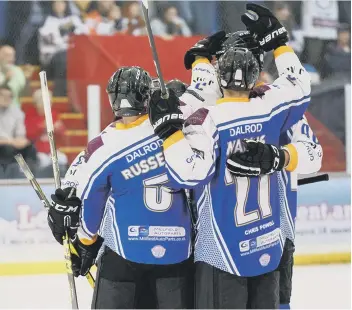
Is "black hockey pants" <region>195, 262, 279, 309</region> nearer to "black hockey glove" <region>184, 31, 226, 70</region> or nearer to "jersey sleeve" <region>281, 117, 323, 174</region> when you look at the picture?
"jersey sleeve" <region>281, 117, 323, 174</region>

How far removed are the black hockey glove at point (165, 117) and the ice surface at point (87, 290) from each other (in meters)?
1.90

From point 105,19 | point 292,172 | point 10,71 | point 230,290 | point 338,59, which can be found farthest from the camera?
point 338,59

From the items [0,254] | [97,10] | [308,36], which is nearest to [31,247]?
[0,254]

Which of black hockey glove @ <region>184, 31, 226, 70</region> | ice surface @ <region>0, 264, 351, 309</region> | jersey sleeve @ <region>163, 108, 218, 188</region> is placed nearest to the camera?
jersey sleeve @ <region>163, 108, 218, 188</region>

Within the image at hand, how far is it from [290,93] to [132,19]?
124 inches

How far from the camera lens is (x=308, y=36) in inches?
215

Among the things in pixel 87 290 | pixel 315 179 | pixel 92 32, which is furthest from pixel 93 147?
pixel 92 32

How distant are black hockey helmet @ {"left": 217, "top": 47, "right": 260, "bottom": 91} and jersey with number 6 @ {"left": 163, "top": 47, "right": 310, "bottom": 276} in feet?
0.15

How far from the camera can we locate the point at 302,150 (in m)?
2.23

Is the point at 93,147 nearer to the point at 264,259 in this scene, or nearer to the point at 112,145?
the point at 112,145

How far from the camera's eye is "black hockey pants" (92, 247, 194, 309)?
2.15 meters

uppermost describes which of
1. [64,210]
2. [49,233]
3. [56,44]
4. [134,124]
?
[56,44]

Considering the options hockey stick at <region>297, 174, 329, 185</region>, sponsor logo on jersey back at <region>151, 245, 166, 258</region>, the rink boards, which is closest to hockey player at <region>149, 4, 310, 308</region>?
sponsor logo on jersey back at <region>151, 245, 166, 258</region>

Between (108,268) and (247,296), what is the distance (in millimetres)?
408
